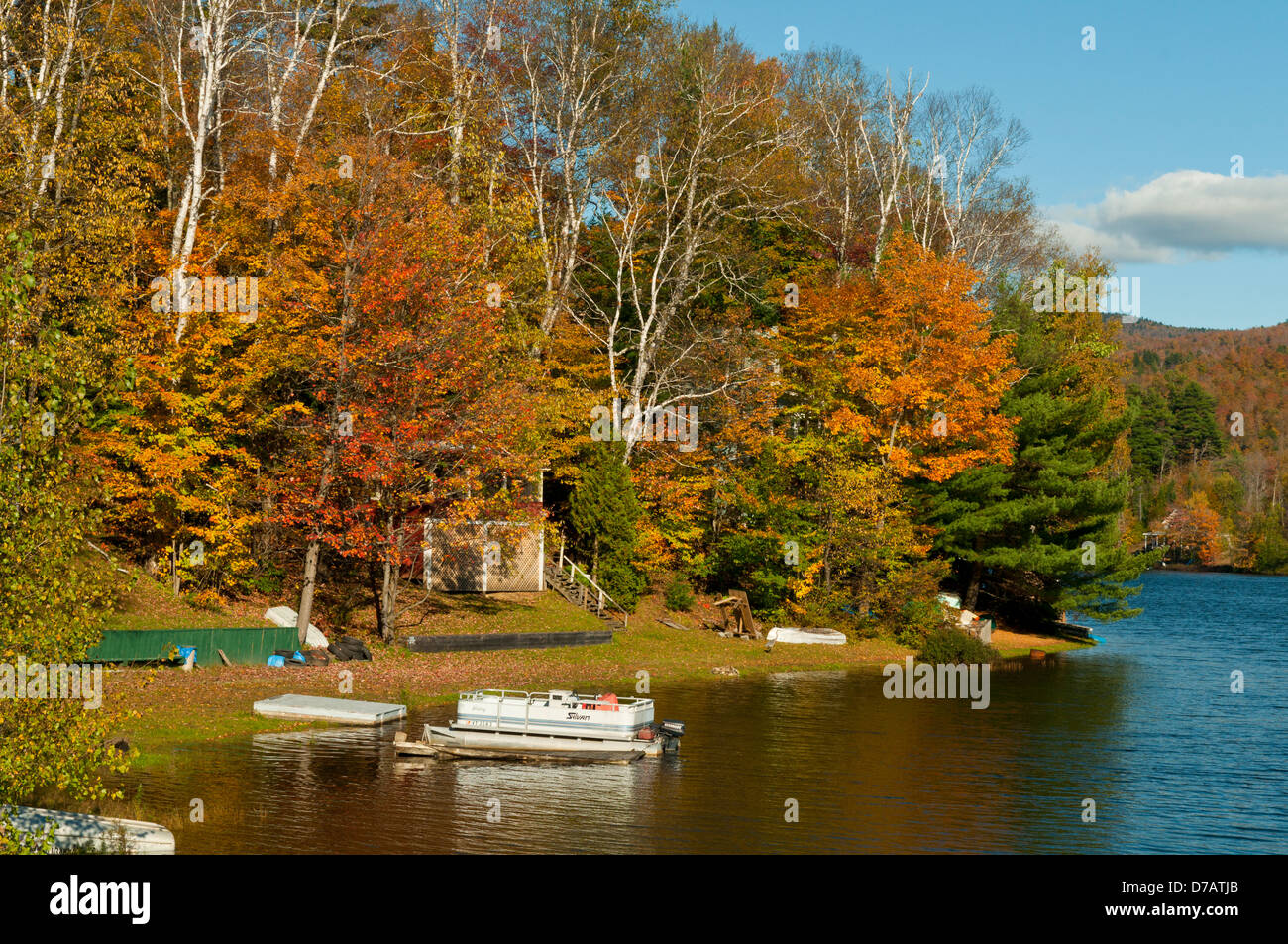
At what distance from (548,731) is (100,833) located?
11926 mm

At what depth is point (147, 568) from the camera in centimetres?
3781

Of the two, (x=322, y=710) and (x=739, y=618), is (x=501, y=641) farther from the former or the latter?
(x=739, y=618)

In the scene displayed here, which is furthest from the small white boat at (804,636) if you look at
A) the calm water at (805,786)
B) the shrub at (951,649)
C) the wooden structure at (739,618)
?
the calm water at (805,786)

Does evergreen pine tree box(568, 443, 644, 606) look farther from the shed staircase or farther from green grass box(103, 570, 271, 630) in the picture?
green grass box(103, 570, 271, 630)

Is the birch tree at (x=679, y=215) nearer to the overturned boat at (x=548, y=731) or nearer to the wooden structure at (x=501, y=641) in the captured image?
the wooden structure at (x=501, y=641)

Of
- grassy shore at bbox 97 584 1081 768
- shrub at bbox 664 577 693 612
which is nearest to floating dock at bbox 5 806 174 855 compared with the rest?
grassy shore at bbox 97 584 1081 768

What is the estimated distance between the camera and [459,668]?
35.8 metres

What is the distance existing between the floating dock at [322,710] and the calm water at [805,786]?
0.63 m

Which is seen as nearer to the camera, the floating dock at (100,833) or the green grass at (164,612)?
the floating dock at (100,833)

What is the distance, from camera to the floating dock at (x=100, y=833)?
54.0 feet

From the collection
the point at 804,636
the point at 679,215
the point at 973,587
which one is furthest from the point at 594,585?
the point at 973,587
